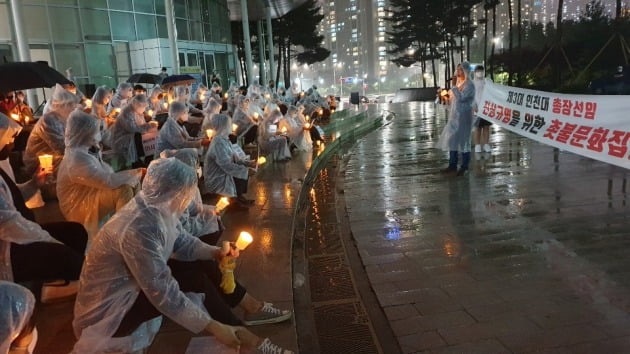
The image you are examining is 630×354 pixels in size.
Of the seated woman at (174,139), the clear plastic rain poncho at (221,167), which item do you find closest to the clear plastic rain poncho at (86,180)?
the clear plastic rain poncho at (221,167)

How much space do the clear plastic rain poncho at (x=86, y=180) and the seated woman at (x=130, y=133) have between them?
3.50 metres

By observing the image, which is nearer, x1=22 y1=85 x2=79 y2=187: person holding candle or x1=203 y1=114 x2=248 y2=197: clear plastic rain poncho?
x1=22 y1=85 x2=79 y2=187: person holding candle

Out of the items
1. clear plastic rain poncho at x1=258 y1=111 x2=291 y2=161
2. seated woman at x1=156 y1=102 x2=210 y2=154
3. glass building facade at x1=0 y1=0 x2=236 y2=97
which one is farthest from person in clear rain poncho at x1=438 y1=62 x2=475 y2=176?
glass building facade at x1=0 y1=0 x2=236 y2=97

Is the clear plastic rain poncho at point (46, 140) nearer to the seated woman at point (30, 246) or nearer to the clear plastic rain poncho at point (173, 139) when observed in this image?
the clear plastic rain poncho at point (173, 139)

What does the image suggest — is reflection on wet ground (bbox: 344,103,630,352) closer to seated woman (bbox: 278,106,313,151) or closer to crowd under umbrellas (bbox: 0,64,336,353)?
crowd under umbrellas (bbox: 0,64,336,353)

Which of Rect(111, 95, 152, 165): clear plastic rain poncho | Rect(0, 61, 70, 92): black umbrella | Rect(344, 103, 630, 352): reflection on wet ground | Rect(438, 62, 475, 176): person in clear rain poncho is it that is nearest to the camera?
Rect(344, 103, 630, 352): reflection on wet ground

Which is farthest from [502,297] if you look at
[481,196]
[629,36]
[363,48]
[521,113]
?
[363,48]

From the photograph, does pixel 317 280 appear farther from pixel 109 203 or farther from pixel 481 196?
pixel 481 196

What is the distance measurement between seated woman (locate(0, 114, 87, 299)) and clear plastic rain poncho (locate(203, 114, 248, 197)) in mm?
2597

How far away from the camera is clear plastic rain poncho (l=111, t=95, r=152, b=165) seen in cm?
817

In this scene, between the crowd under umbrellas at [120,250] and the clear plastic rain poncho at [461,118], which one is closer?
the crowd under umbrellas at [120,250]

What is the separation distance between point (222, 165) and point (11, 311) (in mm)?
4626

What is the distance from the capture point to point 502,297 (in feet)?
14.5

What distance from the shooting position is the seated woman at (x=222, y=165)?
21.2ft
